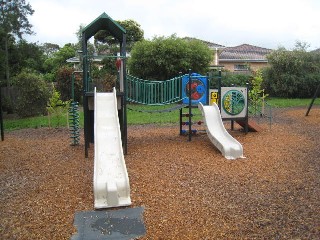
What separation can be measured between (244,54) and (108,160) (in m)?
29.3

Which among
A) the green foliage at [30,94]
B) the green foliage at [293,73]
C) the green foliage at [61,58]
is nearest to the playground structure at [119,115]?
the green foliage at [30,94]

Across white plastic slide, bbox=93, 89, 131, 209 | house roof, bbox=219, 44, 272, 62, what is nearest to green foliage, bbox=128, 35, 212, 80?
house roof, bbox=219, 44, 272, 62

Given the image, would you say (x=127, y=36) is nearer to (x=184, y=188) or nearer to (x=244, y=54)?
(x=244, y=54)

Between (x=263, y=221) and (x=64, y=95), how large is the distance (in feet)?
52.7

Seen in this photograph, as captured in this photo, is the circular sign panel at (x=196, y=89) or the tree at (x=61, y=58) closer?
the circular sign panel at (x=196, y=89)

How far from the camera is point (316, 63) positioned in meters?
22.4

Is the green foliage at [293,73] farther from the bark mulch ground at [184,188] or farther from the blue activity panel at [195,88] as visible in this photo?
the blue activity panel at [195,88]

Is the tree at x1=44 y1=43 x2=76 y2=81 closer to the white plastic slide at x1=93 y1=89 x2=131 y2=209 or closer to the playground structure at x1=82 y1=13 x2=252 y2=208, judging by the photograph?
A: the playground structure at x1=82 y1=13 x2=252 y2=208

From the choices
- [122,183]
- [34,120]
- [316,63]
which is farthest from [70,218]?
[316,63]

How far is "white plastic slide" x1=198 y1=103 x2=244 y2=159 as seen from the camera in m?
7.99

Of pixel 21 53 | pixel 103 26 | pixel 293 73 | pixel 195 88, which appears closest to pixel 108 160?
pixel 103 26

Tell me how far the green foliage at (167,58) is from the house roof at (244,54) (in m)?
10.3

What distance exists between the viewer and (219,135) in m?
8.94

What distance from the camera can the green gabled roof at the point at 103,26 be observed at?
27.8 ft
